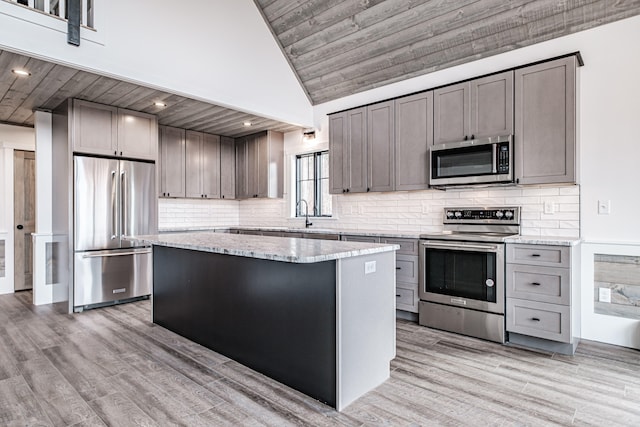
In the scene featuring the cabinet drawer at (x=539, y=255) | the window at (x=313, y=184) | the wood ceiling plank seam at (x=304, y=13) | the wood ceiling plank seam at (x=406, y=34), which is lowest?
the cabinet drawer at (x=539, y=255)

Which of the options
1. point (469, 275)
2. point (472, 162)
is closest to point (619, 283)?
point (469, 275)

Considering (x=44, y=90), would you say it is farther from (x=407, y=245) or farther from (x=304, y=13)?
(x=407, y=245)

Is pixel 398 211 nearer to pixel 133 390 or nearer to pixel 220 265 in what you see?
pixel 220 265

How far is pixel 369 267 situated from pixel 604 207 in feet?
7.72

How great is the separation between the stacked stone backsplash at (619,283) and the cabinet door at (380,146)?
2119 millimetres

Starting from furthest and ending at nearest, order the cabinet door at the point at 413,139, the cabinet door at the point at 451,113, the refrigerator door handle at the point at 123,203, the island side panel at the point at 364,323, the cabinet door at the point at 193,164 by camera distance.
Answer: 1. the cabinet door at the point at 193,164
2. the refrigerator door handle at the point at 123,203
3. the cabinet door at the point at 413,139
4. the cabinet door at the point at 451,113
5. the island side panel at the point at 364,323

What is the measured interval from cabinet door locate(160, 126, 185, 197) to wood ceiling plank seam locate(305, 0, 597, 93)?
7.78ft

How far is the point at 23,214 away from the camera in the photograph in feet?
17.9

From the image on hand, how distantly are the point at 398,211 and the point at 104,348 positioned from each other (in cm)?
340

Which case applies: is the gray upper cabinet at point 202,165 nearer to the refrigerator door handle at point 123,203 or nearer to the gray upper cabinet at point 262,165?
the gray upper cabinet at point 262,165

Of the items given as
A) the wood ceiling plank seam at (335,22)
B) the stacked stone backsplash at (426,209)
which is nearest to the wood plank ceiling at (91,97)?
the wood ceiling plank seam at (335,22)

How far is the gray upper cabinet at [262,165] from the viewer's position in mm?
5992

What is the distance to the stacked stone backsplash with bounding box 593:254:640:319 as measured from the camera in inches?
121

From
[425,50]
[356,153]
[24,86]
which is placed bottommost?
[356,153]
